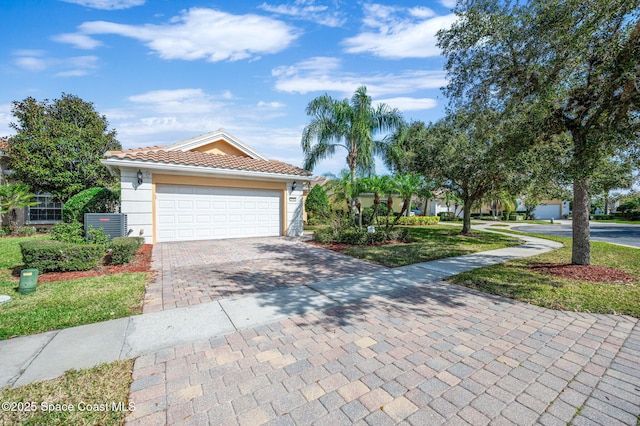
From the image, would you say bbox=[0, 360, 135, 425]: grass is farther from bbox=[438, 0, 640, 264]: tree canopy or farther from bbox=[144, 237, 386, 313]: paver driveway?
bbox=[438, 0, 640, 264]: tree canopy

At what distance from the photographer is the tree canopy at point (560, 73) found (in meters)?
5.21

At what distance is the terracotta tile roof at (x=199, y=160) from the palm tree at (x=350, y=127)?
5.49 feet

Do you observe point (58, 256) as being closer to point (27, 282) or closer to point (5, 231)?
point (27, 282)

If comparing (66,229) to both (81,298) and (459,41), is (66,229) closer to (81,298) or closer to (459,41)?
(81,298)

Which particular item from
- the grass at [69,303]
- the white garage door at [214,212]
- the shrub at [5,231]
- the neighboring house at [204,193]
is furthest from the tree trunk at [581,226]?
the shrub at [5,231]

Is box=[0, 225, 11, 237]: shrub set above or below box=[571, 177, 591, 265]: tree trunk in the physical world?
below

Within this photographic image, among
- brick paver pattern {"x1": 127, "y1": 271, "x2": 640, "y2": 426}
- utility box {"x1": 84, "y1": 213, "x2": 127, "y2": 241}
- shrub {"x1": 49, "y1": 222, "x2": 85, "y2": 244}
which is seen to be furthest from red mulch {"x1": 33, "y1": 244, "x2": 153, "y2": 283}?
→ brick paver pattern {"x1": 127, "y1": 271, "x2": 640, "y2": 426}

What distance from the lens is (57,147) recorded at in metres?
13.9

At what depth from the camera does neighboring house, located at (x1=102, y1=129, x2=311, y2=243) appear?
33.7 ft

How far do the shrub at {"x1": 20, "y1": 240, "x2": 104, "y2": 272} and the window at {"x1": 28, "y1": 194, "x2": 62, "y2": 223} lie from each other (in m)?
12.2

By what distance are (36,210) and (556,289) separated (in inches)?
875

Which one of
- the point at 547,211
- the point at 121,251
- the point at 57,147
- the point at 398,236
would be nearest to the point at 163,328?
the point at 121,251

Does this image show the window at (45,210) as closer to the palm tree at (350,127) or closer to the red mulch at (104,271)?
the red mulch at (104,271)

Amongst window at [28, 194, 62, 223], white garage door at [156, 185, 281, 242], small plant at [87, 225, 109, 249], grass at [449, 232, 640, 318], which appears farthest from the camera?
window at [28, 194, 62, 223]
